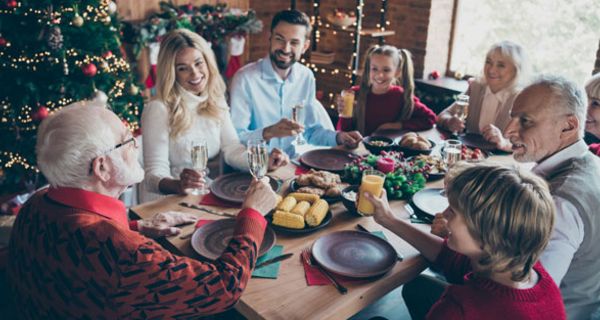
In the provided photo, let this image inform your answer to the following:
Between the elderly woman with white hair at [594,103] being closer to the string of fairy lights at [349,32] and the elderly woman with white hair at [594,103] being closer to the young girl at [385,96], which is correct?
the young girl at [385,96]

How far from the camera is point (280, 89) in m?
3.26

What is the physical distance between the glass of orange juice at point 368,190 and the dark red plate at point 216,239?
36 cm

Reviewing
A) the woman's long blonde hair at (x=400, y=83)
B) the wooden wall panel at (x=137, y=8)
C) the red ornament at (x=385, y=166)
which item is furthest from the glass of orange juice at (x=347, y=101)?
the wooden wall panel at (x=137, y=8)

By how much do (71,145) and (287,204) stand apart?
78 centimetres

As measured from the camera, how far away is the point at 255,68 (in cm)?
320

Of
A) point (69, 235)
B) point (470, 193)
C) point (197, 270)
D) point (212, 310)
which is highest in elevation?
point (470, 193)

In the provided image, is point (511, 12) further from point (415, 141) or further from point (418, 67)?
point (415, 141)

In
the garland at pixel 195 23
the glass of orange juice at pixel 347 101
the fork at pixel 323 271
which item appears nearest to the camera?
the fork at pixel 323 271

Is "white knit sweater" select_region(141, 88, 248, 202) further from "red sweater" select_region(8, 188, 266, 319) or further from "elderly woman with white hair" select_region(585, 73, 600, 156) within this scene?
"elderly woman with white hair" select_region(585, 73, 600, 156)

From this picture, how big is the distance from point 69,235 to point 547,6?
4.50 metres

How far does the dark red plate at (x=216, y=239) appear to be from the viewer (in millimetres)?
1642

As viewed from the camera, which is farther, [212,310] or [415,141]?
[415,141]

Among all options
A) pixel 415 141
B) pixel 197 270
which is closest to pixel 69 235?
pixel 197 270

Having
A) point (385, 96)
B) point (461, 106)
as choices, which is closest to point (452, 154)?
point (461, 106)
